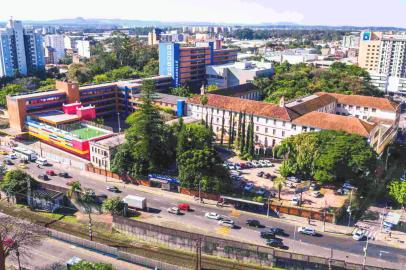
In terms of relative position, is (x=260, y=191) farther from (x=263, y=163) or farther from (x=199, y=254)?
(x=199, y=254)

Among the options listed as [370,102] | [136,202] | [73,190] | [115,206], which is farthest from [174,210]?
[370,102]

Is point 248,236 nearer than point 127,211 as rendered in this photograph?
Yes

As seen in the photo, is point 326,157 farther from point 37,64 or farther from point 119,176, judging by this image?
point 37,64

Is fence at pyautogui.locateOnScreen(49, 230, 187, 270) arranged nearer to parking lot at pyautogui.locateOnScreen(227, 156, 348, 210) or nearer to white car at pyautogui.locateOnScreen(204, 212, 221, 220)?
white car at pyautogui.locateOnScreen(204, 212, 221, 220)

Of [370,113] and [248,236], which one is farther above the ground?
[370,113]

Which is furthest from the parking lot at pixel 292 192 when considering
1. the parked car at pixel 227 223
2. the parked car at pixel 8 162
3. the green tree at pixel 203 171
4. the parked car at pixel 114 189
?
the parked car at pixel 8 162

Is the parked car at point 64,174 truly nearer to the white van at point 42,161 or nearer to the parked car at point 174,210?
the white van at point 42,161

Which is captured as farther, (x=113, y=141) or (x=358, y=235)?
(x=113, y=141)

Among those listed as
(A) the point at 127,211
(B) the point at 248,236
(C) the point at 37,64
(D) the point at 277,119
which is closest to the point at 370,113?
(D) the point at 277,119
